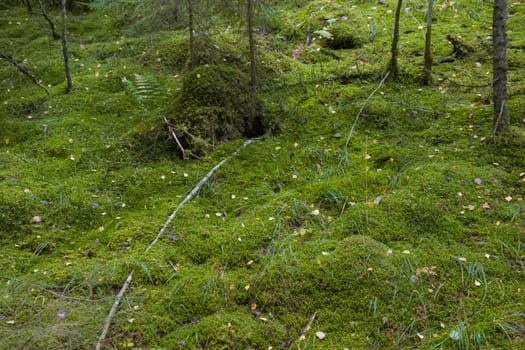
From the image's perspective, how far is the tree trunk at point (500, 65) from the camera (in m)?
4.46

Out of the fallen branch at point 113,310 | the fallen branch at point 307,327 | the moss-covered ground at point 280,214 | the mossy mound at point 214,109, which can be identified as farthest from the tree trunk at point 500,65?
the fallen branch at point 113,310

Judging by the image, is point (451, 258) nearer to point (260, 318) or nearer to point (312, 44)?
point (260, 318)

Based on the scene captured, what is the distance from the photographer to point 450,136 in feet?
17.6

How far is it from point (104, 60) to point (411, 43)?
20.4 feet

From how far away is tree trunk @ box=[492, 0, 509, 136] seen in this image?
4461 millimetres

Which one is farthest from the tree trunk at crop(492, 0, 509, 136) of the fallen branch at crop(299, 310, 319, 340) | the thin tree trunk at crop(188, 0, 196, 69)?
the thin tree trunk at crop(188, 0, 196, 69)

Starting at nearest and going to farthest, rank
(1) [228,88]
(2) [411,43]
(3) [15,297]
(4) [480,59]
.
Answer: (3) [15,297], (1) [228,88], (4) [480,59], (2) [411,43]

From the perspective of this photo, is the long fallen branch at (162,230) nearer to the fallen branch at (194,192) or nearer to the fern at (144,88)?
the fallen branch at (194,192)

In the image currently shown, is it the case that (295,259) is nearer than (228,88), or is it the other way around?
(295,259)

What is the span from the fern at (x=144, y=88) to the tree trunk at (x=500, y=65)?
495cm

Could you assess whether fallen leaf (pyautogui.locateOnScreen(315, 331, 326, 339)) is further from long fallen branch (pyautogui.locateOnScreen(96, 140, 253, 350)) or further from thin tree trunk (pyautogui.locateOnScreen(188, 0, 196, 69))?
thin tree trunk (pyautogui.locateOnScreen(188, 0, 196, 69))

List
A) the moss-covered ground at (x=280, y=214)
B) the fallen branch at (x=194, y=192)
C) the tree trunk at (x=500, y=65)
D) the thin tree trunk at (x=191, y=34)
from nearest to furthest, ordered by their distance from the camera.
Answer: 1. the moss-covered ground at (x=280, y=214)
2. the fallen branch at (x=194, y=192)
3. the tree trunk at (x=500, y=65)
4. the thin tree trunk at (x=191, y=34)

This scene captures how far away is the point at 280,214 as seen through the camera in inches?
174

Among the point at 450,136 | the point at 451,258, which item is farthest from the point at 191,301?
the point at 450,136
